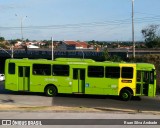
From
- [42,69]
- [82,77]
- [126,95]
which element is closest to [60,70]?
[42,69]

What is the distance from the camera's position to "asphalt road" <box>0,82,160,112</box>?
78.4 ft

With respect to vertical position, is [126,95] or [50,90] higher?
[50,90]

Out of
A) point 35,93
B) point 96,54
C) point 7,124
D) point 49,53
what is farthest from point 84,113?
point 49,53

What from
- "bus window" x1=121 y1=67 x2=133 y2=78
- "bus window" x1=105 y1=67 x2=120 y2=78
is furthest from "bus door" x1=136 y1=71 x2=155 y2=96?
"bus window" x1=105 y1=67 x2=120 y2=78

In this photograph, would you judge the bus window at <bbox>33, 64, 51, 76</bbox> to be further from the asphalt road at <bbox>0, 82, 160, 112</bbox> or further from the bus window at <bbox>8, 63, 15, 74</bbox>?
the asphalt road at <bbox>0, 82, 160, 112</bbox>

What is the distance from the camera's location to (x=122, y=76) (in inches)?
1040

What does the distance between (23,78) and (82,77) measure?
12.9 feet

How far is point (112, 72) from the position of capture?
26.6 metres

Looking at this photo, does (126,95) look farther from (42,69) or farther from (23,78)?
(23,78)

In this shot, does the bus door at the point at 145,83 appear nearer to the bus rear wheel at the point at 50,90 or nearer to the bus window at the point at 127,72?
the bus window at the point at 127,72

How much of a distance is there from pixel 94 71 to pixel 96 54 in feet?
160

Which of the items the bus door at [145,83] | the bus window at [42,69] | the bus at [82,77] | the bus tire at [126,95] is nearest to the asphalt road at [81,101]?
the bus tire at [126,95]

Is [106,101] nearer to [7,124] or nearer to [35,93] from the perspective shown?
[35,93]

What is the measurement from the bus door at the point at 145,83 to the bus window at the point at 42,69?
19.4 ft
